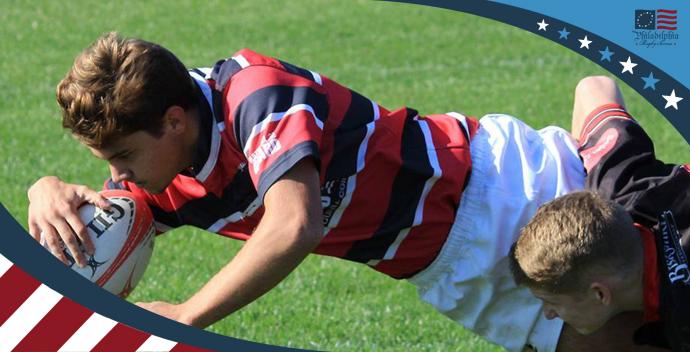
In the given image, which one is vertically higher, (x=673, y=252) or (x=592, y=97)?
(x=592, y=97)

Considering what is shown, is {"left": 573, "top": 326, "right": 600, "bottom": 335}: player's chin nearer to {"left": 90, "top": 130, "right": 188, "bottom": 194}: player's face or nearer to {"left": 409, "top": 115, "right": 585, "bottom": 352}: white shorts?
{"left": 409, "top": 115, "right": 585, "bottom": 352}: white shorts

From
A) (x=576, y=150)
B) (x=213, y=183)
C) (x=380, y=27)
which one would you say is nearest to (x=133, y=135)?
(x=213, y=183)

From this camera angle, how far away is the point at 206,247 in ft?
25.5

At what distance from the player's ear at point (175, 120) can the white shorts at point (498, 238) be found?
110 cm

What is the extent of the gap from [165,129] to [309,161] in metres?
0.54

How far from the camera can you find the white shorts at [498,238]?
16.1 ft

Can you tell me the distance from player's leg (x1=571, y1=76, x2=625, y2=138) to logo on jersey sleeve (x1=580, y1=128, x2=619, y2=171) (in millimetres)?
243

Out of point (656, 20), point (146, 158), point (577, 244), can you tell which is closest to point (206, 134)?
point (146, 158)

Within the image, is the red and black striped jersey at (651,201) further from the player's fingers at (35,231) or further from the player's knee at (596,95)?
the player's fingers at (35,231)

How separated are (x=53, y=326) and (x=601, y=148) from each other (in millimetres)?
2065

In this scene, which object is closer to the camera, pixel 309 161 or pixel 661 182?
pixel 309 161

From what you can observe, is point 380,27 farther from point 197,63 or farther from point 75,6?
point 75,6

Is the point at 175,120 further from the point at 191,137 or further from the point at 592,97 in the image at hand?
the point at 592,97

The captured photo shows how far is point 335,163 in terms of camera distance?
466 cm
